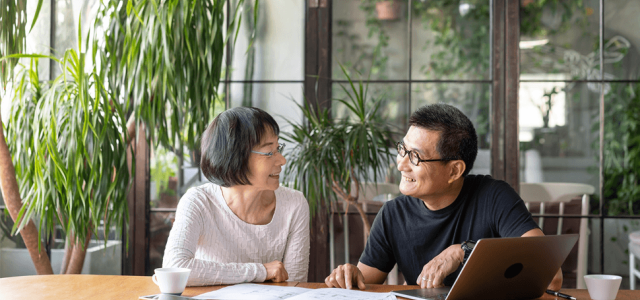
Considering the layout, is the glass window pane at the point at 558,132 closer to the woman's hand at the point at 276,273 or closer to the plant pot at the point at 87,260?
the woman's hand at the point at 276,273

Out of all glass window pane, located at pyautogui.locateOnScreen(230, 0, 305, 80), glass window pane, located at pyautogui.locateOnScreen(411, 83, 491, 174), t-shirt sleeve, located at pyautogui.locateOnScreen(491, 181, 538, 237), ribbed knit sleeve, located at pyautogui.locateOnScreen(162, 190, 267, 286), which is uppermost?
glass window pane, located at pyautogui.locateOnScreen(230, 0, 305, 80)

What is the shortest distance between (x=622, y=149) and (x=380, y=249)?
2065mm

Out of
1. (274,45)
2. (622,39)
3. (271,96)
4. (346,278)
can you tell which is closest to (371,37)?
(274,45)

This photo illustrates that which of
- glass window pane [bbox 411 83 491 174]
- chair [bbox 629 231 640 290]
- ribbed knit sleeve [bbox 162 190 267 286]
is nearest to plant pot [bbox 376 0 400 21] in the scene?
glass window pane [bbox 411 83 491 174]

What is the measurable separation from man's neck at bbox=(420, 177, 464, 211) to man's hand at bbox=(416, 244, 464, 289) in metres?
0.23

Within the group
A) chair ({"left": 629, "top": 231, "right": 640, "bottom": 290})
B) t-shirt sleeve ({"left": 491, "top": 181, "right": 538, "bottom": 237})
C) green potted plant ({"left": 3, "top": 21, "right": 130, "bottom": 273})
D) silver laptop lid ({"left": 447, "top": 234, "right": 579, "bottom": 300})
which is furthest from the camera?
chair ({"left": 629, "top": 231, "right": 640, "bottom": 290})

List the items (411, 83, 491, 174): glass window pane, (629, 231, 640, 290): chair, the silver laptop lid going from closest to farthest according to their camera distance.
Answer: the silver laptop lid < (629, 231, 640, 290): chair < (411, 83, 491, 174): glass window pane

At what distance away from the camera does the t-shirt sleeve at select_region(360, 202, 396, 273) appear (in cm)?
186

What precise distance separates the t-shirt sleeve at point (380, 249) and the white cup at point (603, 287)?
703 mm

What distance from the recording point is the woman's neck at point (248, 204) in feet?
6.08

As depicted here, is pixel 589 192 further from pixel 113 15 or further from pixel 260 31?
pixel 113 15

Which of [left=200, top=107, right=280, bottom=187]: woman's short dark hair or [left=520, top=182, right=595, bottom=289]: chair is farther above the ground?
[left=200, top=107, right=280, bottom=187]: woman's short dark hair

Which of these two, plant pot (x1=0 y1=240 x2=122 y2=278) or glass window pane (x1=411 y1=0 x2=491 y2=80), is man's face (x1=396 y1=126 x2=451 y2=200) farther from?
plant pot (x1=0 y1=240 x2=122 y2=278)

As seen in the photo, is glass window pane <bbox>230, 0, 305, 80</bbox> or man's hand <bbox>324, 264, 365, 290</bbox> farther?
glass window pane <bbox>230, 0, 305, 80</bbox>
